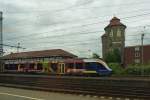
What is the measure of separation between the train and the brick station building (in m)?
40.4

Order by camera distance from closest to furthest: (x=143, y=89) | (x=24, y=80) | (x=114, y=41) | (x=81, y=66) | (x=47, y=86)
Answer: (x=143, y=89)
(x=47, y=86)
(x=24, y=80)
(x=81, y=66)
(x=114, y=41)

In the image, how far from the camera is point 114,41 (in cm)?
10625

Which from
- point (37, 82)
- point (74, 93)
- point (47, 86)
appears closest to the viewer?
point (74, 93)

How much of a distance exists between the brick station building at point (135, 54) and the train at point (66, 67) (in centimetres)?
4036

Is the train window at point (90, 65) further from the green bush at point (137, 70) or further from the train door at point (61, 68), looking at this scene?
the green bush at point (137, 70)

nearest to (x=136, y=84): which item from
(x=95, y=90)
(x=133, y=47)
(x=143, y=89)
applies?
(x=143, y=89)

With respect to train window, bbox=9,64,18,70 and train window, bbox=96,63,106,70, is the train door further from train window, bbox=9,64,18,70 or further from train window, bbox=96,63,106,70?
train window, bbox=9,64,18,70

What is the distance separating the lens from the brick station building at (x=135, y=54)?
3381 inches

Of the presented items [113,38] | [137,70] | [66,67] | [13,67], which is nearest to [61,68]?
[66,67]

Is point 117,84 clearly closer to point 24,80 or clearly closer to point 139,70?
point 24,80

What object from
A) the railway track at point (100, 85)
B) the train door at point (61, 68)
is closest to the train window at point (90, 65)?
the train door at point (61, 68)

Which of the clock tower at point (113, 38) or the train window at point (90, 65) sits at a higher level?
the clock tower at point (113, 38)

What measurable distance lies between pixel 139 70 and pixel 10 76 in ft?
86.4

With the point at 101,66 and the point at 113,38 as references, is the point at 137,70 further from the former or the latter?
the point at 113,38
